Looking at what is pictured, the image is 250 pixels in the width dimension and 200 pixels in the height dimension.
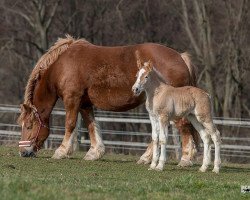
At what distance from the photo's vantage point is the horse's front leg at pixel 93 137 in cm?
1778

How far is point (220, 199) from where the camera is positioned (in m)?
11.1

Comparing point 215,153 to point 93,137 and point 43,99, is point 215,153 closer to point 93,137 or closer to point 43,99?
point 93,137

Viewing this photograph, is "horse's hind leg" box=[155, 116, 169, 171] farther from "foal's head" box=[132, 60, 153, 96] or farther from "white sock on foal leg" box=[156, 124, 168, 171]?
"foal's head" box=[132, 60, 153, 96]

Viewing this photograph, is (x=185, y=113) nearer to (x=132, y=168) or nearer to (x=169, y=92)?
(x=169, y=92)

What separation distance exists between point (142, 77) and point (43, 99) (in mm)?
3062

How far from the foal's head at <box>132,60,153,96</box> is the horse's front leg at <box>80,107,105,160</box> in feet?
8.74

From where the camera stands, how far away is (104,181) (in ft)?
43.3

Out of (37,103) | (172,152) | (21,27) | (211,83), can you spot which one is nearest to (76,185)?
(37,103)

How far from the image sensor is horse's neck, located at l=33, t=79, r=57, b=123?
1770cm

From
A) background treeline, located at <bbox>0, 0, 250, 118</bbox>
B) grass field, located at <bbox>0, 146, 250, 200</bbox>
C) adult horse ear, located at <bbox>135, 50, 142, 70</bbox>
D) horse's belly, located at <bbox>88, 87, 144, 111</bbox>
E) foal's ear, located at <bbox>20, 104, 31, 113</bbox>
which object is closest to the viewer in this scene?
grass field, located at <bbox>0, 146, 250, 200</bbox>

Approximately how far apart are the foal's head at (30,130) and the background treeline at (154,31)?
755 inches

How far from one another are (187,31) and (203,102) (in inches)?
947

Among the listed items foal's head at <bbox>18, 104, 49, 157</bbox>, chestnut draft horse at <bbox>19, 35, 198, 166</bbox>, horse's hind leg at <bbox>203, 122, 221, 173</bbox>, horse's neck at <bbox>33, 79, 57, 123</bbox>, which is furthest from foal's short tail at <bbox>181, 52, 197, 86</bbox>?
foal's head at <bbox>18, 104, 49, 157</bbox>

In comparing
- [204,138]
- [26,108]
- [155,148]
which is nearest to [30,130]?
[26,108]
